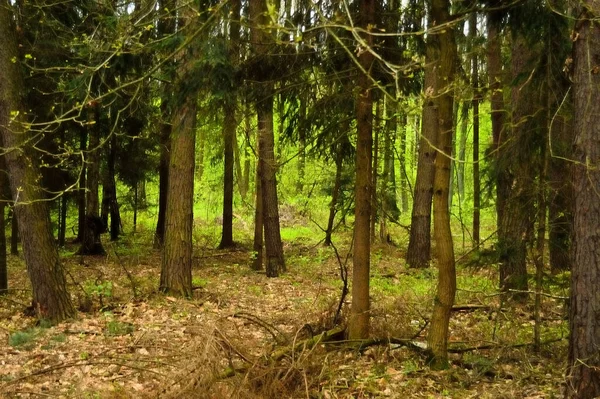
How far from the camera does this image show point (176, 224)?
10508 mm

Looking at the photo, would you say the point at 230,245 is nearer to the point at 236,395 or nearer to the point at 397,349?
the point at 397,349

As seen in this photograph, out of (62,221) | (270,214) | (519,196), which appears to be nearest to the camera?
(519,196)

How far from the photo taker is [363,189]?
6.75 meters

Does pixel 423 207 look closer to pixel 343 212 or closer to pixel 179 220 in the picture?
pixel 343 212

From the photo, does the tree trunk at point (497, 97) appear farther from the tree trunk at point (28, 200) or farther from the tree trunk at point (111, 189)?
the tree trunk at point (111, 189)

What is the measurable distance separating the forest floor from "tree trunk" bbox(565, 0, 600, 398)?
27.4 inches

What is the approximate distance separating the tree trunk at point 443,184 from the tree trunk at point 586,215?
3.97 feet

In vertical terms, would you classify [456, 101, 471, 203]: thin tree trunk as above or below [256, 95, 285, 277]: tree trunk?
above

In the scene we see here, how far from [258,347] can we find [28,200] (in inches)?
184

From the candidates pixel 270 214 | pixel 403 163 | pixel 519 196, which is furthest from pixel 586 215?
pixel 403 163

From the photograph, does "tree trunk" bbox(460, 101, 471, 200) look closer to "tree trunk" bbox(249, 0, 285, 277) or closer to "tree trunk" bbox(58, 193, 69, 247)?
"tree trunk" bbox(249, 0, 285, 277)

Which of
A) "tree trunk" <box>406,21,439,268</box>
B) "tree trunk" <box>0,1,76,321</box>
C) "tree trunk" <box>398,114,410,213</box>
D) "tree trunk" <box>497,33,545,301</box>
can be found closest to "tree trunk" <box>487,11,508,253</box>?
"tree trunk" <box>497,33,545,301</box>

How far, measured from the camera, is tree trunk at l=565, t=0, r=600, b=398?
14.4 feet

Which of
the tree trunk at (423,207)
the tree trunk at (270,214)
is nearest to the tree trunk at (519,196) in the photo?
the tree trunk at (270,214)
